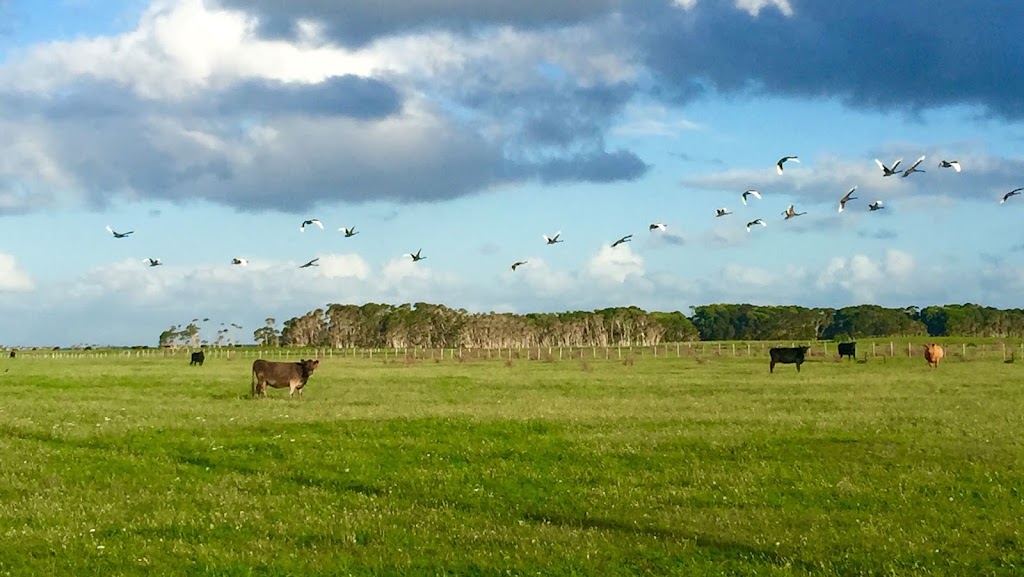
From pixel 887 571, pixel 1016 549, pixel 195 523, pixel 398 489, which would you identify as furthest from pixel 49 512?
pixel 1016 549

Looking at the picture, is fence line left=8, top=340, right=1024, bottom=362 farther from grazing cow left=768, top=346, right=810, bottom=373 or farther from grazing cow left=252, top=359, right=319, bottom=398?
grazing cow left=252, top=359, right=319, bottom=398

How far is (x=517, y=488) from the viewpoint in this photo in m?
18.1

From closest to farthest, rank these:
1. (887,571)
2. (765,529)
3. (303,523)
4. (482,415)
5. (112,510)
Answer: (887,571) → (765,529) → (303,523) → (112,510) → (482,415)

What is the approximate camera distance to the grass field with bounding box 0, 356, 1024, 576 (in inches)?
497

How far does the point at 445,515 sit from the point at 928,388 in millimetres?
31214

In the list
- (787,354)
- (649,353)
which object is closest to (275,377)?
(787,354)

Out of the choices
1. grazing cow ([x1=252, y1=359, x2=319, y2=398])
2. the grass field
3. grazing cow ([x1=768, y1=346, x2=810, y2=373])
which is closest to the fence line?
grazing cow ([x1=768, y1=346, x2=810, y2=373])

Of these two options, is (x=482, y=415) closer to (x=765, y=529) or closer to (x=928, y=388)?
(x=765, y=529)

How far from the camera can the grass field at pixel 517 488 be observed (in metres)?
12.6

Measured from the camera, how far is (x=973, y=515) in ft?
48.0

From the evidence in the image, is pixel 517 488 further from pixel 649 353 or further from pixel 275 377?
pixel 649 353

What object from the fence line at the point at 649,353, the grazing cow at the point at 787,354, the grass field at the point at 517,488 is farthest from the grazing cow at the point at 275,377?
the fence line at the point at 649,353

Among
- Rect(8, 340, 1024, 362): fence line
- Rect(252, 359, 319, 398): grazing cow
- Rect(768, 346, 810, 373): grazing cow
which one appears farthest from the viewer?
Rect(8, 340, 1024, 362): fence line

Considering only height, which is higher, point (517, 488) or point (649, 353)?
point (649, 353)
